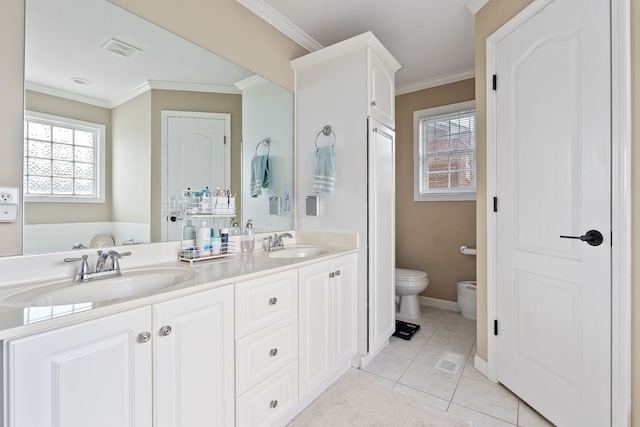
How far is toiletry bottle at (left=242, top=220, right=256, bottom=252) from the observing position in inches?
75.8

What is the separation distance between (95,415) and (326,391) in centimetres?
128

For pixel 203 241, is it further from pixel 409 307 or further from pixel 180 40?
pixel 409 307

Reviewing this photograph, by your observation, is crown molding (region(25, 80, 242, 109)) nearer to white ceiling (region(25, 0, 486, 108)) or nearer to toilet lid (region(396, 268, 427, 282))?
white ceiling (region(25, 0, 486, 108))

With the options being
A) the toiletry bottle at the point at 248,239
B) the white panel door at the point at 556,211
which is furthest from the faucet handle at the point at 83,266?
the white panel door at the point at 556,211

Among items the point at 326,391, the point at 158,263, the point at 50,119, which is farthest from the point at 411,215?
the point at 50,119

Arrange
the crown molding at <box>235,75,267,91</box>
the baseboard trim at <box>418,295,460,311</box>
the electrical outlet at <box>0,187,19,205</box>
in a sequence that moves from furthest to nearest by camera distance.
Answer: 1. the baseboard trim at <box>418,295,460,311</box>
2. the crown molding at <box>235,75,267,91</box>
3. the electrical outlet at <box>0,187,19,205</box>

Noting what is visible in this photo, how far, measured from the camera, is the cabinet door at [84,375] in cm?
71

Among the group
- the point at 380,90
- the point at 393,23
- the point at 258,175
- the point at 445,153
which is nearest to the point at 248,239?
the point at 258,175

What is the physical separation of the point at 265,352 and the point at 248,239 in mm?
794

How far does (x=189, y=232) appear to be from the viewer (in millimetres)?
1657

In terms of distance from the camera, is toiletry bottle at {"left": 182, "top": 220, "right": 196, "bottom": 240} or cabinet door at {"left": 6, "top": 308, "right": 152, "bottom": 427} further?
toiletry bottle at {"left": 182, "top": 220, "right": 196, "bottom": 240}

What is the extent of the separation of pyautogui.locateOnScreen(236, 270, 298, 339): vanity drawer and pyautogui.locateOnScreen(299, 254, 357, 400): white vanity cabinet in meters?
→ 0.09

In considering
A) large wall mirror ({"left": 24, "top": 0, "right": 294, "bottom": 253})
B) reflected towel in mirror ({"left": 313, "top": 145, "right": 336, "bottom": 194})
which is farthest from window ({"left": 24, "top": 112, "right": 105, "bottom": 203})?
reflected towel in mirror ({"left": 313, "top": 145, "right": 336, "bottom": 194})

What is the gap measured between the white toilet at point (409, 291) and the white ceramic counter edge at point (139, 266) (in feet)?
3.81
